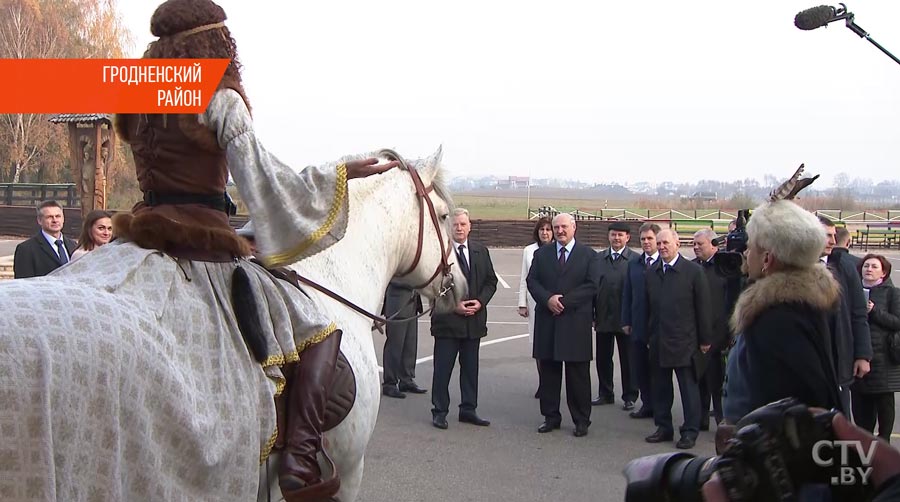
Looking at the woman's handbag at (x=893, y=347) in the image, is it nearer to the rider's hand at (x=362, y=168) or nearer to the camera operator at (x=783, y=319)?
the camera operator at (x=783, y=319)

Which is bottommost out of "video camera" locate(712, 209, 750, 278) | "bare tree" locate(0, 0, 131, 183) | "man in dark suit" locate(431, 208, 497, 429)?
"man in dark suit" locate(431, 208, 497, 429)

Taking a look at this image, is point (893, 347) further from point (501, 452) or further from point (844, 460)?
point (844, 460)

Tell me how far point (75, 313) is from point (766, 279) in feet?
7.30

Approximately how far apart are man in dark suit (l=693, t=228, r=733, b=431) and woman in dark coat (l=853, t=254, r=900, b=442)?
3.68 ft

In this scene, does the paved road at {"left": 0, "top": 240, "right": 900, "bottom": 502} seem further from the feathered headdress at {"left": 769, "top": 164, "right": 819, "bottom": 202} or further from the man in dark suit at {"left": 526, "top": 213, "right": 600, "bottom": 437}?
the feathered headdress at {"left": 769, "top": 164, "right": 819, "bottom": 202}

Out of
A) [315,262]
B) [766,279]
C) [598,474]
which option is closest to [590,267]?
[598,474]

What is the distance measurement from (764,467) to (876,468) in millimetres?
252

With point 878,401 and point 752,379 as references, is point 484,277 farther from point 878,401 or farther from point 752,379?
point 752,379

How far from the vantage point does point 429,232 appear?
430 centimetres

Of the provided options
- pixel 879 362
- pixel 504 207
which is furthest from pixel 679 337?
pixel 504 207

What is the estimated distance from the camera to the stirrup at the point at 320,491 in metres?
2.99

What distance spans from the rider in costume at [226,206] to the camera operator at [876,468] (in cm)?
173

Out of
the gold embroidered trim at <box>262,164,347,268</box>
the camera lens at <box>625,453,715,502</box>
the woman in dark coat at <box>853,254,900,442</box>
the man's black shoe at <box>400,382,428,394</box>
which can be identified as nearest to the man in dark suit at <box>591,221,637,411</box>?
the man's black shoe at <box>400,382,428,394</box>

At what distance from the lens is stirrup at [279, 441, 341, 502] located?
299 centimetres
